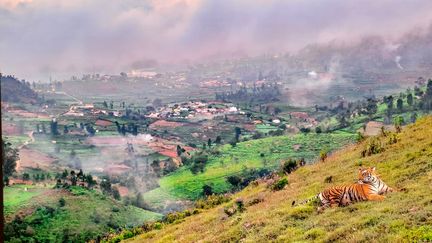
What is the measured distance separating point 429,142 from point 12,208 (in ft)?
220

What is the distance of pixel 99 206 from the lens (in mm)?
79188

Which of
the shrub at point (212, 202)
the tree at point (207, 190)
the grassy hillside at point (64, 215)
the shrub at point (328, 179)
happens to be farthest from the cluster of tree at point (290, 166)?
the tree at point (207, 190)

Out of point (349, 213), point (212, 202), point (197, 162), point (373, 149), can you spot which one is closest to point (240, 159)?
point (197, 162)

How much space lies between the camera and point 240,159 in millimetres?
140625

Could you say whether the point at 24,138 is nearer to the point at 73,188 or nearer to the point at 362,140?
→ the point at 73,188

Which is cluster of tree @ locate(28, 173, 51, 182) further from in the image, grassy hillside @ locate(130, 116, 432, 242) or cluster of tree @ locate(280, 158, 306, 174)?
grassy hillside @ locate(130, 116, 432, 242)

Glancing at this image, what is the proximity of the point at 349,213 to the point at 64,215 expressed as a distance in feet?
217

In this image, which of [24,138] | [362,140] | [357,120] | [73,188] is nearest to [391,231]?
[362,140]

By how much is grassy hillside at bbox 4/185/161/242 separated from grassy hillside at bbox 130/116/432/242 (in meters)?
45.5

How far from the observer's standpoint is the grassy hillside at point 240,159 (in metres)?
114

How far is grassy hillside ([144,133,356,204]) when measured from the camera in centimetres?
11439

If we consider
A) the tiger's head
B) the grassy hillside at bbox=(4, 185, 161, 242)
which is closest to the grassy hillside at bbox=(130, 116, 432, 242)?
the tiger's head

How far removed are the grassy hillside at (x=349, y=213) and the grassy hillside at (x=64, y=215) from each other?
4549cm

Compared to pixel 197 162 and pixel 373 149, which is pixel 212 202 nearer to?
pixel 373 149
